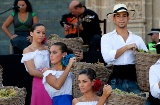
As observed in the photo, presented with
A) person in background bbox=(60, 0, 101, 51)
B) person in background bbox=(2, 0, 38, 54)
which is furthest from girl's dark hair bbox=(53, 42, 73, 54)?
person in background bbox=(2, 0, 38, 54)

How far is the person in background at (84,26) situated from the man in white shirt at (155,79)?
2.73m

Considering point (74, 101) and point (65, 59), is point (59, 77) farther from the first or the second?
point (74, 101)

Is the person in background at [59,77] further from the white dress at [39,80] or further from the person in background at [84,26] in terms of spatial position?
the person in background at [84,26]

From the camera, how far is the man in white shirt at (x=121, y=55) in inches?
349

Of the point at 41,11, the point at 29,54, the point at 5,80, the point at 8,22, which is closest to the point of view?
the point at 29,54

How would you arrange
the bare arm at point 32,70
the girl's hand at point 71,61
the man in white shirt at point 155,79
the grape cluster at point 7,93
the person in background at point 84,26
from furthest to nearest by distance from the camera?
the person in background at point 84,26 < the bare arm at point 32,70 < the girl's hand at point 71,61 < the man in white shirt at point 155,79 < the grape cluster at point 7,93

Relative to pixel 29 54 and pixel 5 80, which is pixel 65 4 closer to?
pixel 5 80

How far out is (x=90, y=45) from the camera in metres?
11.3

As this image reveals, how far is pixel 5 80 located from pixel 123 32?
2.36 meters

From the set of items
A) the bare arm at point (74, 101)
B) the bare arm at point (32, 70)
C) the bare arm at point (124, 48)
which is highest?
the bare arm at point (124, 48)

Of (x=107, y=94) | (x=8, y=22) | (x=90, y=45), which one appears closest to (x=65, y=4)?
(x=8, y=22)

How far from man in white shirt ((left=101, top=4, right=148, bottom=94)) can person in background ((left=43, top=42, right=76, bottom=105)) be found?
442 mm

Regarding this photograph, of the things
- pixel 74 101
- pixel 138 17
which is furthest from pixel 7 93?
pixel 138 17

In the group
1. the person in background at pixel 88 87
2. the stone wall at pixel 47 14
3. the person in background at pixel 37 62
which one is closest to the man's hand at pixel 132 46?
the person in background at pixel 88 87
